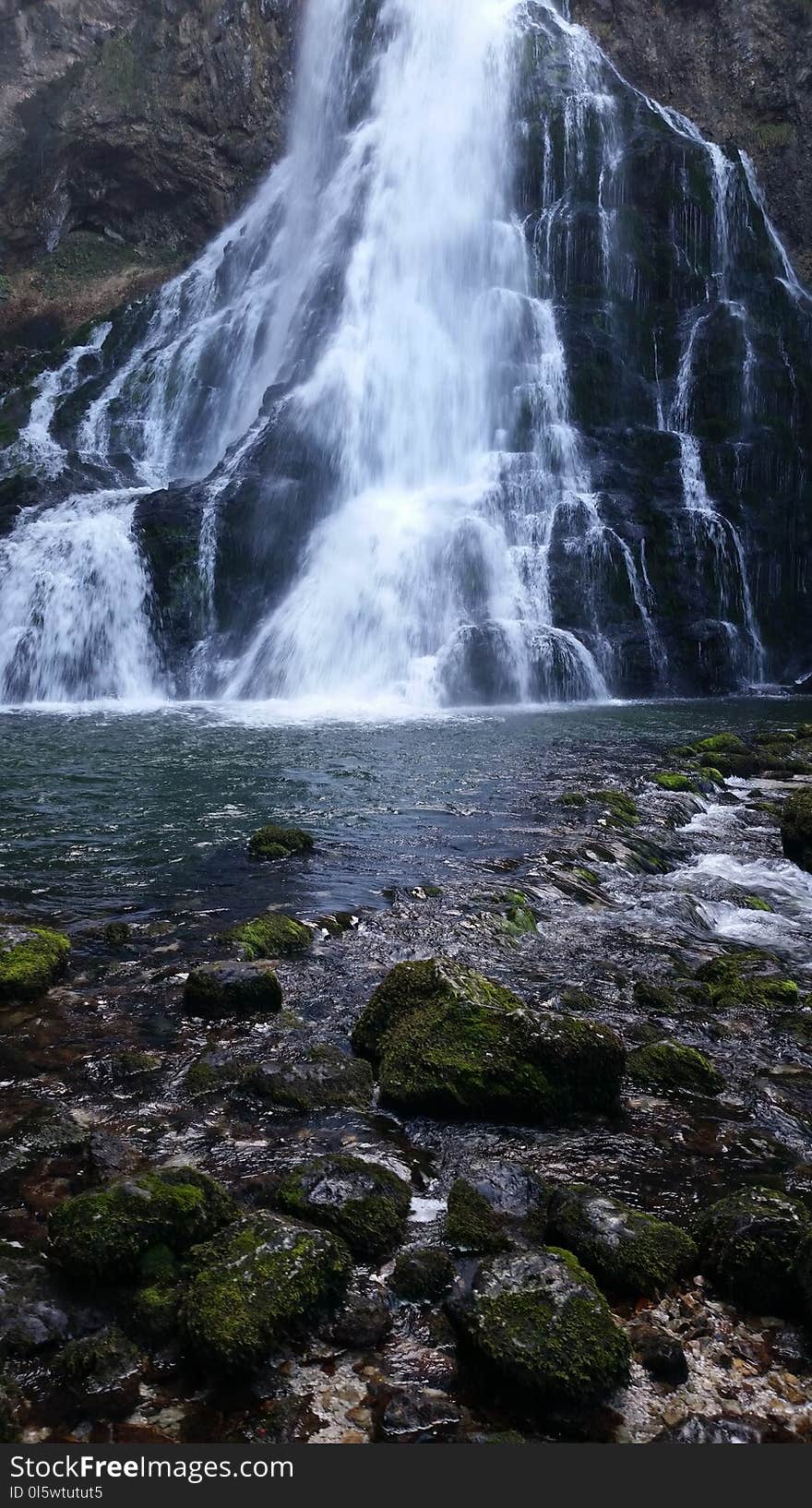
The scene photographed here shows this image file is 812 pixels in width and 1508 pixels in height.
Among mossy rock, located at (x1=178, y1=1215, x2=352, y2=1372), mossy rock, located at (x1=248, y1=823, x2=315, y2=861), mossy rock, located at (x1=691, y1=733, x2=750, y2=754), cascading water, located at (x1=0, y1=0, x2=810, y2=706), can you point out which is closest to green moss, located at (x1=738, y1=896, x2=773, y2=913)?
mossy rock, located at (x1=248, y1=823, x2=315, y2=861)

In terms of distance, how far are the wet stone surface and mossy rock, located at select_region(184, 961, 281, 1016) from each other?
68 millimetres

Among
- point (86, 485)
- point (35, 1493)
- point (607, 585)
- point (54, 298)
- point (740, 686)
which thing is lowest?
point (35, 1493)

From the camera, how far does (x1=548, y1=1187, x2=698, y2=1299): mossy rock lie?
3.65 metres

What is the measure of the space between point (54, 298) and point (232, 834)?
4597 centimetres

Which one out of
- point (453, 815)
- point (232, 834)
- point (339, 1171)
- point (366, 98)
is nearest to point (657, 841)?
point (453, 815)

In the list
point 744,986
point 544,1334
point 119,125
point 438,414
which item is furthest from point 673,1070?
point 119,125

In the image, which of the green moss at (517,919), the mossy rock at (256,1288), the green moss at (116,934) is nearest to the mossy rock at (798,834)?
the green moss at (517,919)

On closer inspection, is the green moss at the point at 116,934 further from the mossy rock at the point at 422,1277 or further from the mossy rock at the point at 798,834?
the mossy rock at the point at 798,834

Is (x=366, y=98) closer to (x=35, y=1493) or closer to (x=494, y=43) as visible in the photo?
(x=494, y=43)

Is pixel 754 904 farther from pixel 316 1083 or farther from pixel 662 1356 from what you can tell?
pixel 662 1356

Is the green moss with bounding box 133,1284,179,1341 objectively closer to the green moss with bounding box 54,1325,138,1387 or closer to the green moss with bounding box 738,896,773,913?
the green moss with bounding box 54,1325,138,1387

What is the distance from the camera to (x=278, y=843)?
1056 cm

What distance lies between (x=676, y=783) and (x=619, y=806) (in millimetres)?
2247

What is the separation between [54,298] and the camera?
47.6 m
